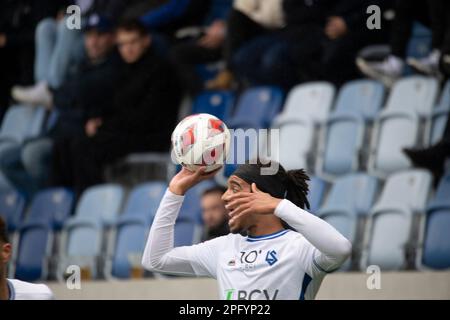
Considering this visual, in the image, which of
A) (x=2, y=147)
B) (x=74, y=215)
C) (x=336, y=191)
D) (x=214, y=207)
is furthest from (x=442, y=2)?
(x=2, y=147)

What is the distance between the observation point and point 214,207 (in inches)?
418

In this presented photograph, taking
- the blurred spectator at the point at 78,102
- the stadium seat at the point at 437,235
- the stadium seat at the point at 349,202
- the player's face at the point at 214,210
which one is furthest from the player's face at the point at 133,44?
the stadium seat at the point at 437,235

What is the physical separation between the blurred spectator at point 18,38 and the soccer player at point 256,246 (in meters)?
7.95

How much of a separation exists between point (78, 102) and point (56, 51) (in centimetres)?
77

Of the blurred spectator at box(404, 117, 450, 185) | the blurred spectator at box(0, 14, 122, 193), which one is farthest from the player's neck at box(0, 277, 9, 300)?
the blurred spectator at box(0, 14, 122, 193)

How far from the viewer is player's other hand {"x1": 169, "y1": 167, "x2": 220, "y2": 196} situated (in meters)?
6.41

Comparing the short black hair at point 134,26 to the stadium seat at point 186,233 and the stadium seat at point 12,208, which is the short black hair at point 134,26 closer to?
the stadium seat at point 12,208

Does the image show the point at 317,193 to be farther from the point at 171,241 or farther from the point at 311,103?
the point at 171,241

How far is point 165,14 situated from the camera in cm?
1315

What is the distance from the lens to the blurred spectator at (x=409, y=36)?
11.0 meters

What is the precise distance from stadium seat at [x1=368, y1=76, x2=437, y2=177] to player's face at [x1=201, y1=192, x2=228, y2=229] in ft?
4.32

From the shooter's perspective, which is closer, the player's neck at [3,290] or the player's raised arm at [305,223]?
the player's raised arm at [305,223]

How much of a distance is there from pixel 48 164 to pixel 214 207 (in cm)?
312
